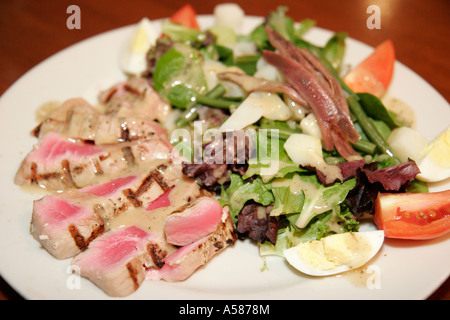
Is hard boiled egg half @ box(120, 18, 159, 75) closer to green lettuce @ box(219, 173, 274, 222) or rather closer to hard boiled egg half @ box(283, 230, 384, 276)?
green lettuce @ box(219, 173, 274, 222)

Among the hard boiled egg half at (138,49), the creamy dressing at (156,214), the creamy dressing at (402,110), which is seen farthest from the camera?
the hard boiled egg half at (138,49)

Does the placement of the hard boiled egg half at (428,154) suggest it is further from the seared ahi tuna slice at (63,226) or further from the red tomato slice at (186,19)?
the red tomato slice at (186,19)

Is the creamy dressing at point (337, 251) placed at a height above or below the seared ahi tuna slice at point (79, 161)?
below

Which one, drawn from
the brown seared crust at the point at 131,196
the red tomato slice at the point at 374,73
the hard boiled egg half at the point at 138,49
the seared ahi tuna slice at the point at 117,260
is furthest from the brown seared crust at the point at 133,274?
the red tomato slice at the point at 374,73

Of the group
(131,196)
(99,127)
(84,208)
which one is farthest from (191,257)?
(99,127)

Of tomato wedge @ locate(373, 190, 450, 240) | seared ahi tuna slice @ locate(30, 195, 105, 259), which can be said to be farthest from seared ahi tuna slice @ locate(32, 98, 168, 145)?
tomato wedge @ locate(373, 190, 450, 240)

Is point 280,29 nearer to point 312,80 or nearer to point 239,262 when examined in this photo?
point 312,80

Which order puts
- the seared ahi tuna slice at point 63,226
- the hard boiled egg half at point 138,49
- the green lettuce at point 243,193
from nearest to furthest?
the seared ahi tuna slice at point 63,226
the green lettuce at point 243,193
the hard boiled egg half at point 138,49

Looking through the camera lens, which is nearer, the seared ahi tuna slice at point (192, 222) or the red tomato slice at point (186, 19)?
the seared ahi tuna slice at point (192, 222)
